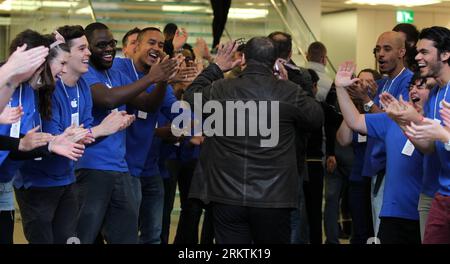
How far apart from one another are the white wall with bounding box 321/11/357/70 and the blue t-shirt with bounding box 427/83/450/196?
1519cm

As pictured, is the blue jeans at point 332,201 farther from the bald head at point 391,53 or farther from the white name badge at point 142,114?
the white name badge at point 142,114

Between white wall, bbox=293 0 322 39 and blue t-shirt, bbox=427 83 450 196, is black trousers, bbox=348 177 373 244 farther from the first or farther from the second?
white wall, bbox=293 0 322 39

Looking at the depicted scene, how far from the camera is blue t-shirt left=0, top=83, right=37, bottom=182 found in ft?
14.0

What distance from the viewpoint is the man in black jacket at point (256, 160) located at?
450 centimetres

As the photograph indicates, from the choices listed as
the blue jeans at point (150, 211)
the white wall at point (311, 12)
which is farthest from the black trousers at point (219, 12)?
the white wall at point (311, 12)

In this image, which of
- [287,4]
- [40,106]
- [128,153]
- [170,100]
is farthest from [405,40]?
[287,4]

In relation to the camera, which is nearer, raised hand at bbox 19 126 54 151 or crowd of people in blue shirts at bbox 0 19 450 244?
raised hand at bbox 19 126 54 151

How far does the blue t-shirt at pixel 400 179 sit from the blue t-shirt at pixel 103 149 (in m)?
1.69

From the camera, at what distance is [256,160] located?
4.50m

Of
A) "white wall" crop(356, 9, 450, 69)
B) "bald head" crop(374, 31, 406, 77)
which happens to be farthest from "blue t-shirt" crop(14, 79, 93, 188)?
"white wall" crop(356, 9, 450, 69)

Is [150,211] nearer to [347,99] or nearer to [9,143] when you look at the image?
[347,99]

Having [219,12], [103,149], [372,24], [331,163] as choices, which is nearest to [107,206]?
[103,149]

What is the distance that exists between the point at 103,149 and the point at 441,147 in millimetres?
2123

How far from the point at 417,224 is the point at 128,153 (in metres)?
2.05
